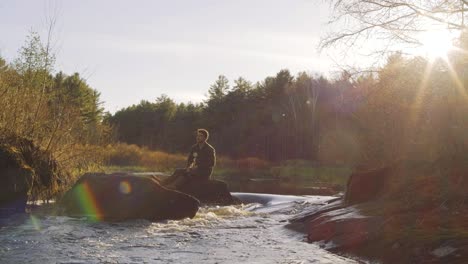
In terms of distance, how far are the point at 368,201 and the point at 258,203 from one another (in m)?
5.93

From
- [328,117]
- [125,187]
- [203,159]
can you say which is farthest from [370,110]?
[328,117]

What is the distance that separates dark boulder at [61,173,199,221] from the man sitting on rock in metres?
2.67

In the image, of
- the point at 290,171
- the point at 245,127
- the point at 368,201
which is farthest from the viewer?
the point at 245,127

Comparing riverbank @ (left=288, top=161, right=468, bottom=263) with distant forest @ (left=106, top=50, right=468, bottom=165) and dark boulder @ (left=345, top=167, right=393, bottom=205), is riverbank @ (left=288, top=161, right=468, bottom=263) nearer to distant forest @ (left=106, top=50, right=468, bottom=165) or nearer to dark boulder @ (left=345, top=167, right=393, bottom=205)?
dark boulder @ (left=345, top=167, right=393, bottom=205)

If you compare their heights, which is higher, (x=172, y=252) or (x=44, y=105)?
(x=44, y=105)

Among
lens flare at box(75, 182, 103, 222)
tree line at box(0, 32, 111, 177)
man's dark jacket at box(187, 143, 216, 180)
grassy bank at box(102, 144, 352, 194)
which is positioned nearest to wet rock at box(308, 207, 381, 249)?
lens flare at box(75, 182, 103, 222)

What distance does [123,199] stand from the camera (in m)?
11.0

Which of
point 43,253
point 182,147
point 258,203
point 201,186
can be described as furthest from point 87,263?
point 182,147

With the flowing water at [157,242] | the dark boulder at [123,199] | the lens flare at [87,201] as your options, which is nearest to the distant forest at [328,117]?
the flowing water at [157,242]

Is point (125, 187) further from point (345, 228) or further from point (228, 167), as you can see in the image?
point (228, 167)

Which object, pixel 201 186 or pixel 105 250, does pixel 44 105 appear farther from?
pixel 105 250

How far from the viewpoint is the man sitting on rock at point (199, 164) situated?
14.0 m

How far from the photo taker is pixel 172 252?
7.59 m

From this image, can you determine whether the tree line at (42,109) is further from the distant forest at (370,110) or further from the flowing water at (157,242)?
the flowing water at (157,242)
